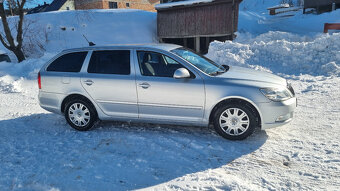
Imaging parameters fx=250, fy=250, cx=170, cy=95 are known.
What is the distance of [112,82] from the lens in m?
4.72

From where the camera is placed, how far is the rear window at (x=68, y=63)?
5.06 metres

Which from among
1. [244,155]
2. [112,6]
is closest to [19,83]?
[244,155]

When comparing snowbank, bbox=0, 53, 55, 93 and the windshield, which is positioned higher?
the windshield

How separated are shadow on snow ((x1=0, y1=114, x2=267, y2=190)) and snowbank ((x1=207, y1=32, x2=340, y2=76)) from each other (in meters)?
5.55

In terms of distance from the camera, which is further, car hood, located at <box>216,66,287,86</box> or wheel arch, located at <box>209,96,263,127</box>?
car hood, located at <box>216,66,287,86</box>

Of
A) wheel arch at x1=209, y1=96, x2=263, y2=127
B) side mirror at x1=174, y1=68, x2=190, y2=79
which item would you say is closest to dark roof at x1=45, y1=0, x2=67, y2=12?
side mirror at x1=174, y1=68, x2=190, y2=79

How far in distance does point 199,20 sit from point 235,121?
1452 cm

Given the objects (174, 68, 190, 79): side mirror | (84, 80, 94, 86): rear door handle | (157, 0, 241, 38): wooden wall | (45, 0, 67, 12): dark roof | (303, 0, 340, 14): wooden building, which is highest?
(45, 0, 67, 12): dark roof

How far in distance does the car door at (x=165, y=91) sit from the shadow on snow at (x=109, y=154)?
43 cm

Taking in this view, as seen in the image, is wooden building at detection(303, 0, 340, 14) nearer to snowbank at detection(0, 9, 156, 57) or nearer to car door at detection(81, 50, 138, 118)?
snowbank at detection(0, 9, 156, 57)

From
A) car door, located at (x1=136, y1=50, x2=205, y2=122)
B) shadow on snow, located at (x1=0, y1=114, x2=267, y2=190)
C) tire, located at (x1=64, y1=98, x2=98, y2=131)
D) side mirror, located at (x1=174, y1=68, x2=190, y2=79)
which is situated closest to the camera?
shadow on snow, located at (x1=0, y1=114, x2=267, y2=190)

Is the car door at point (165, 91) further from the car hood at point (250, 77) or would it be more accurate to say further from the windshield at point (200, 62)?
the car hood at point (250, 77)

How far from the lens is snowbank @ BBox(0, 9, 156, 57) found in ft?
63.7

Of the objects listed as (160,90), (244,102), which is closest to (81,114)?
(160,90)
